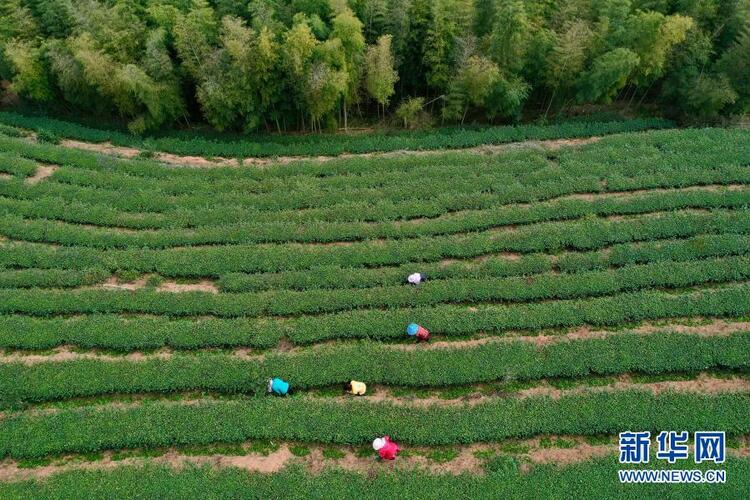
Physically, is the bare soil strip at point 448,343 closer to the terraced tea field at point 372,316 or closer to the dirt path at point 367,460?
the terraced tea field at point 372,316

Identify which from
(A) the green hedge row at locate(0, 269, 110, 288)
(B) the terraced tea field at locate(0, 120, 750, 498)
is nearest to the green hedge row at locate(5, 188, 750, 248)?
(B) the terraced tea field at locate(0, 120, 750, 498)

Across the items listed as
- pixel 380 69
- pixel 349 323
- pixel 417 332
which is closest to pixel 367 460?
pixel 417 332

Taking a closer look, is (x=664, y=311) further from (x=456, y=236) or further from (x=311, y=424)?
(x=311, y=424)

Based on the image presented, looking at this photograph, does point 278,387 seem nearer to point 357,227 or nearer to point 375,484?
point 375,484

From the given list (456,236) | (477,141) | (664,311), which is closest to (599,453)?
(664,311)

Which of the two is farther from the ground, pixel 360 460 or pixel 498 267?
pixel 498 267

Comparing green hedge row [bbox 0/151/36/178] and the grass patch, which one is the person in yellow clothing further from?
green hedge row [bbox 0/151/36/178]
